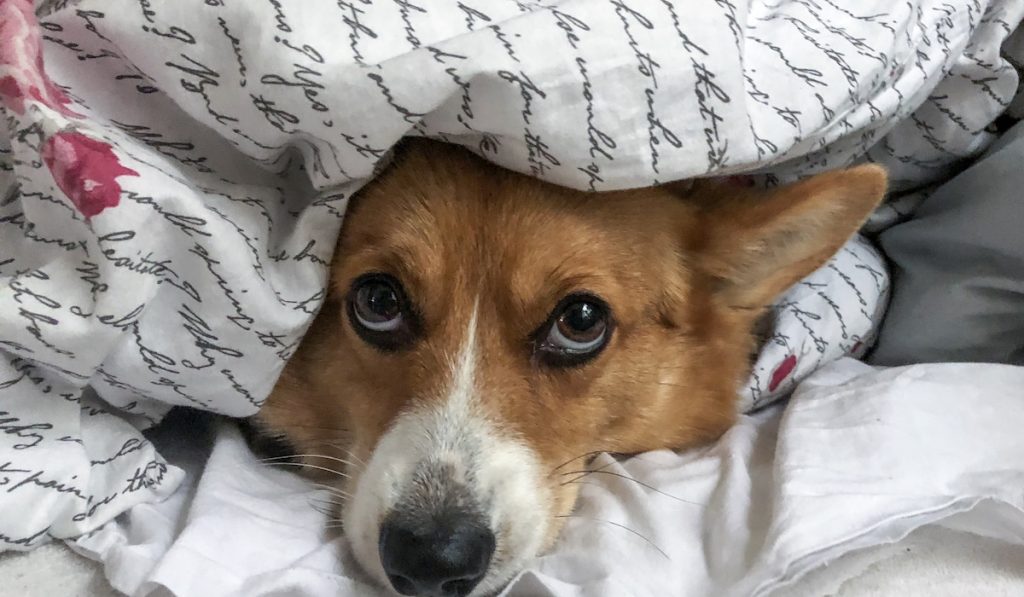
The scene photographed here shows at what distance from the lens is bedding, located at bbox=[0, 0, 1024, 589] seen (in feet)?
3.13

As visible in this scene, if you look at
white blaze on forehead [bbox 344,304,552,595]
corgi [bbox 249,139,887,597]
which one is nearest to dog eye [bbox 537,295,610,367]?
corgi [bbox 249,139,887,597]

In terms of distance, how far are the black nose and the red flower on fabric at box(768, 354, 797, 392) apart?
1.87 feet

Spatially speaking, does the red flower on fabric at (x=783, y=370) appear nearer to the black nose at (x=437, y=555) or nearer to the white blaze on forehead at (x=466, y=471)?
the white blaze on forehead at (x=466, y=471)

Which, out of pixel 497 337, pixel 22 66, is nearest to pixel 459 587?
pixel 497 337

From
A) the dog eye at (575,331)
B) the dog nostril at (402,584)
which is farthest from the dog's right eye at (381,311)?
the dog nostril at (402,584)

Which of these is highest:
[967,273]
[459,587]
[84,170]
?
[84,170]

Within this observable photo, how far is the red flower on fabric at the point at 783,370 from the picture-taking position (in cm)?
135

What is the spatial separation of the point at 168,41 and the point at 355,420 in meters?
0.55

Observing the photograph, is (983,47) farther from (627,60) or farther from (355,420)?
(355,420)

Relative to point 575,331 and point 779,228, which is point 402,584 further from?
point 779,228

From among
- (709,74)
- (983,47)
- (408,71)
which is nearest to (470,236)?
(408,71)

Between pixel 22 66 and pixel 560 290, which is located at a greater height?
pixel 22 66

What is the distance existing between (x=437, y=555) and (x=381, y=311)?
34 cm

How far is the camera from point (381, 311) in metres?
1.16
